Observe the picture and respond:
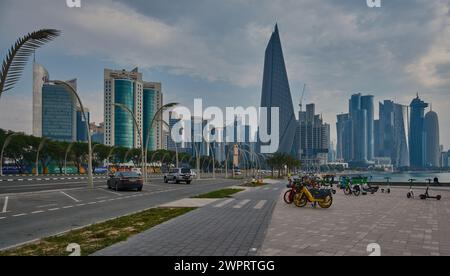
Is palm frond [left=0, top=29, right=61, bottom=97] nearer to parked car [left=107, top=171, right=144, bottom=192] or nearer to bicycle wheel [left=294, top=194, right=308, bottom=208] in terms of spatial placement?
bicycle wheel [left=294, top=194, right=308, bottom=208]

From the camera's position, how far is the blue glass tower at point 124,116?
15638 centimetres

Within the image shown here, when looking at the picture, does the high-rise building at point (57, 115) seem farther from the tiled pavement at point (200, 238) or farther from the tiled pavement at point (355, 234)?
the tiled pavement at point (355, 234)

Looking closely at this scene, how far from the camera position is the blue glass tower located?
513 ft

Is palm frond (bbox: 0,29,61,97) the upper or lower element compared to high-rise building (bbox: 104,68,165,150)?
lower

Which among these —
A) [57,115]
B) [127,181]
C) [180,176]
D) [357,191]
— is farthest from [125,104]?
[357,191]

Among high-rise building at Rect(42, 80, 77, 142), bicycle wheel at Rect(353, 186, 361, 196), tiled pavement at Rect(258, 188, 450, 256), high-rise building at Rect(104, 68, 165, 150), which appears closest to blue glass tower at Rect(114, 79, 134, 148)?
high-rise building at Rect(104, 68, 165, 150)

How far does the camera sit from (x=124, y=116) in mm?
159750

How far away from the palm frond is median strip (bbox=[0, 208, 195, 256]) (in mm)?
5346

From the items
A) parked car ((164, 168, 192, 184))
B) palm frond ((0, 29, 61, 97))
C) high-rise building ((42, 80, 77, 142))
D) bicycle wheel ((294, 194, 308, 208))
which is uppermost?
high-rise building ((42, 80, 77, 142))

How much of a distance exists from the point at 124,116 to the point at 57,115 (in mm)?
27792

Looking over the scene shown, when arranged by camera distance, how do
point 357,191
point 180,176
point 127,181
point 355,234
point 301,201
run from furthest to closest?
1. point 180,176
2. point 127,181
3. point 357,191
4. point 301,201
5. point 355,234

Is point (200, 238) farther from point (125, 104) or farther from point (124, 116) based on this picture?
point (124, 116)
